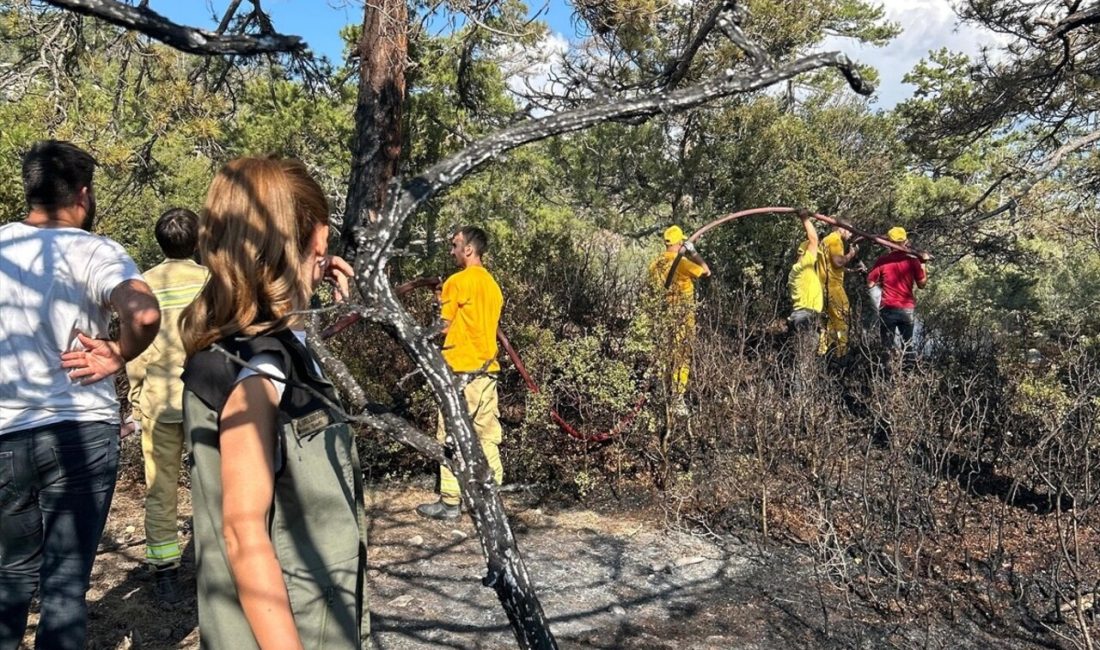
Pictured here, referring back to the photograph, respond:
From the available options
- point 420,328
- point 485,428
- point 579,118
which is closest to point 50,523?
point 420,328

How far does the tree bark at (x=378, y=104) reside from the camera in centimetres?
614

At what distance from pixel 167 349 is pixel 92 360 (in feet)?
4.52

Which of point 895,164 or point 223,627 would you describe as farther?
point 895,164

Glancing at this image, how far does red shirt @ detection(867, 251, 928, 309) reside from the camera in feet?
25.3

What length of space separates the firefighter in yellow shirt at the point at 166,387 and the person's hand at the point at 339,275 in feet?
6.07

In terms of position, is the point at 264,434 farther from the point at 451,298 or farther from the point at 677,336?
the point at 677,336

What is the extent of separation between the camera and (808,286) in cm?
755

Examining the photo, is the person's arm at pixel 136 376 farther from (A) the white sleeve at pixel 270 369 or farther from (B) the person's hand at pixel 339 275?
(A) the white sleeve at pixel 270 369

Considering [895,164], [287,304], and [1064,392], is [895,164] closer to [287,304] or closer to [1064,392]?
[1064,392]

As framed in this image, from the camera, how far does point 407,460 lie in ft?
19.8

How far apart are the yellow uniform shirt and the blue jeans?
1.14 metres

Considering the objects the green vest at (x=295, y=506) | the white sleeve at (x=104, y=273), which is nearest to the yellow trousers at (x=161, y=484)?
the white sleeve at (x=104, y=273)

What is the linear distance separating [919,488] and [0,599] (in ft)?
13.9

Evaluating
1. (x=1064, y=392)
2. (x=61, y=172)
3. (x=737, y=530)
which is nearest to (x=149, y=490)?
(x=61, y=172)
